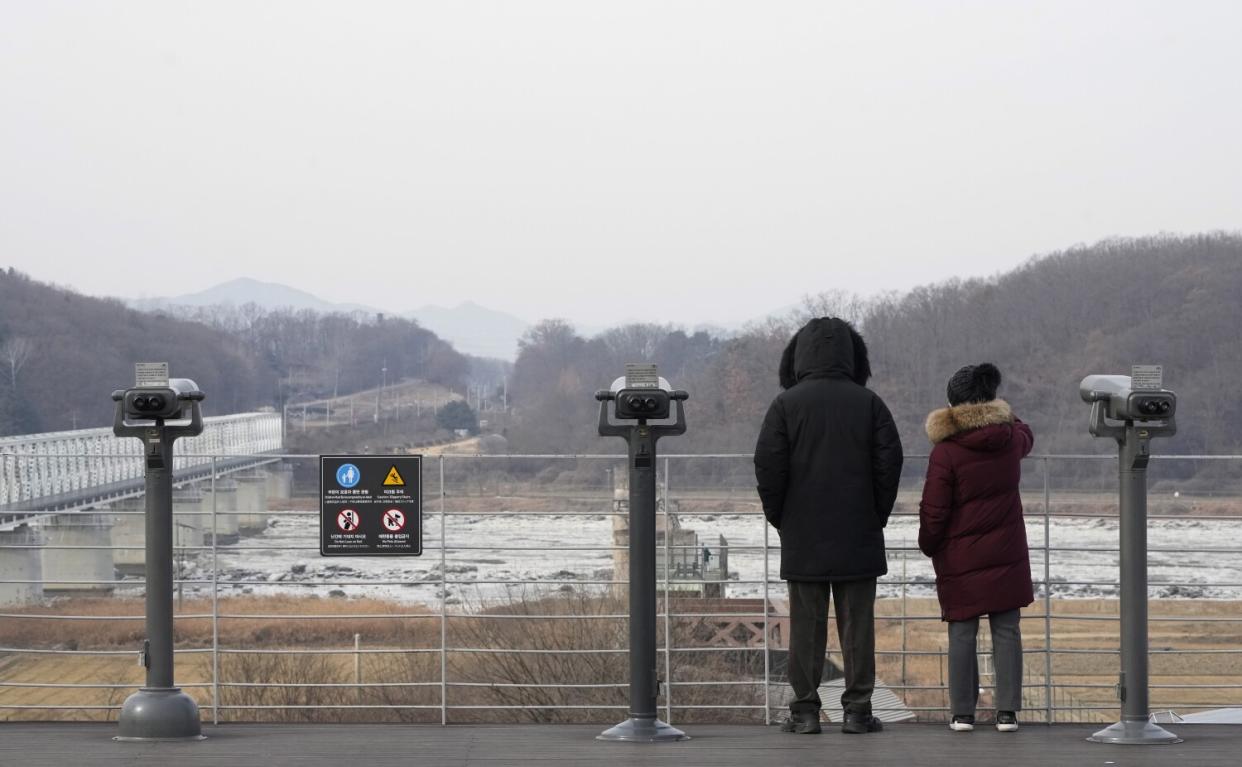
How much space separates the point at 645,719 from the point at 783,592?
27.4 meters

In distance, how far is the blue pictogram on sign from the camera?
7.12 meters

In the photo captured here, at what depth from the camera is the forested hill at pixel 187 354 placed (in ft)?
351

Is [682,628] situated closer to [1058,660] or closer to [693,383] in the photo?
[1058,660]

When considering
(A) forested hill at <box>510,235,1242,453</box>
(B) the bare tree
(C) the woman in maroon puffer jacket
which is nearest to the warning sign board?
(C) the woman in maroon puffer jacket

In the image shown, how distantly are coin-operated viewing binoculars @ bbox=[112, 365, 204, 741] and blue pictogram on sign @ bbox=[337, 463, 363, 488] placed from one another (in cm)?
78

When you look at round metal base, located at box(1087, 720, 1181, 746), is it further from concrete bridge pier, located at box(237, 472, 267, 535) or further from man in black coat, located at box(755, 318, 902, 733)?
concrete bridge pier, located at box(237, 472, 267, 535)

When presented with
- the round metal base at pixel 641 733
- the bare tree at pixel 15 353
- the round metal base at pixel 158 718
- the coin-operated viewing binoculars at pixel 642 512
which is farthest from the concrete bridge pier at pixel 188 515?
the bare tree at pixel 15 353

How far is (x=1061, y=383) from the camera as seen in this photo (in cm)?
8356

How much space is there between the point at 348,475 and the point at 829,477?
7.63ft

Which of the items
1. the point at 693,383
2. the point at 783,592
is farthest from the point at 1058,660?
the point at 693,383

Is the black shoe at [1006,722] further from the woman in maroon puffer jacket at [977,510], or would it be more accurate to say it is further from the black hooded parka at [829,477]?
the black hooded parka at [829,477]

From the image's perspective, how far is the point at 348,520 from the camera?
716 centimetres

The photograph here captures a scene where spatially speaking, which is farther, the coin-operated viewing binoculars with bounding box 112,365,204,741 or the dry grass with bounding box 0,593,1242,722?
the dry grass with bounding box 0,593,1242,722

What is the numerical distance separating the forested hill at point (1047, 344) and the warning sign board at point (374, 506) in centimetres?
6009
